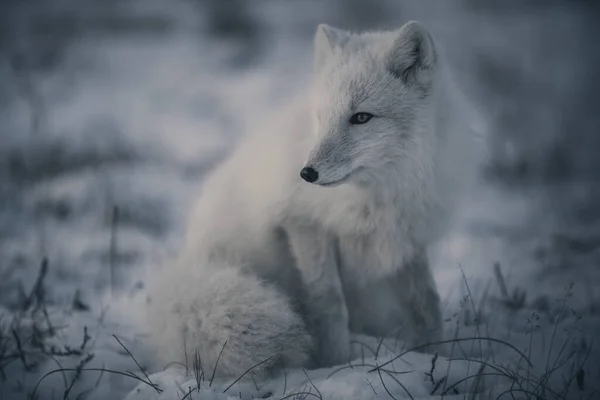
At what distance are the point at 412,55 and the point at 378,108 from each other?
1.05 ft

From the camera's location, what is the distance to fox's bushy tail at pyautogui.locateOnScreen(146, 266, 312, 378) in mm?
2244

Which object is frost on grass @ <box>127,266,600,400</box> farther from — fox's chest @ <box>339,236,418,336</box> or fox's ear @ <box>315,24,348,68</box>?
fox's ear @ <box>315,24,348,68</box>

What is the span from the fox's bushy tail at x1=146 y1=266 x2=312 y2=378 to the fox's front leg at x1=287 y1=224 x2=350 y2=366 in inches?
6.9

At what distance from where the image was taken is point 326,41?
2.74m

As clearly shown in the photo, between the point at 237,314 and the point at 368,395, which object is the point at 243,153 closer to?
the point at 237,314

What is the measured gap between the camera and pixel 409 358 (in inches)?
94.7

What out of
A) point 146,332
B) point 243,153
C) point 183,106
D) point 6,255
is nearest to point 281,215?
point 243,153

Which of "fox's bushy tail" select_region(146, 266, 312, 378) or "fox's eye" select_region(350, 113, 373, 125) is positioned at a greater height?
"fox's eye" select_region(350, 113, 373, 125)

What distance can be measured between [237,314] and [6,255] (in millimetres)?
2824

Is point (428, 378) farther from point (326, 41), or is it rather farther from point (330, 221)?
point (326, 41)

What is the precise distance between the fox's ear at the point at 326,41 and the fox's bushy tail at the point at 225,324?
1222mm

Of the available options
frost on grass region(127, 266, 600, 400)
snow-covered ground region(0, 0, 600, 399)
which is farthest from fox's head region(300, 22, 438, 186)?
frost on grass region(127, 266, 600, 400)

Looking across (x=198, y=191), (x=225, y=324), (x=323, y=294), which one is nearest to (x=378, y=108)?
(x=323, y=294)

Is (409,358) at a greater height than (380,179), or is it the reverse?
(380,179)
